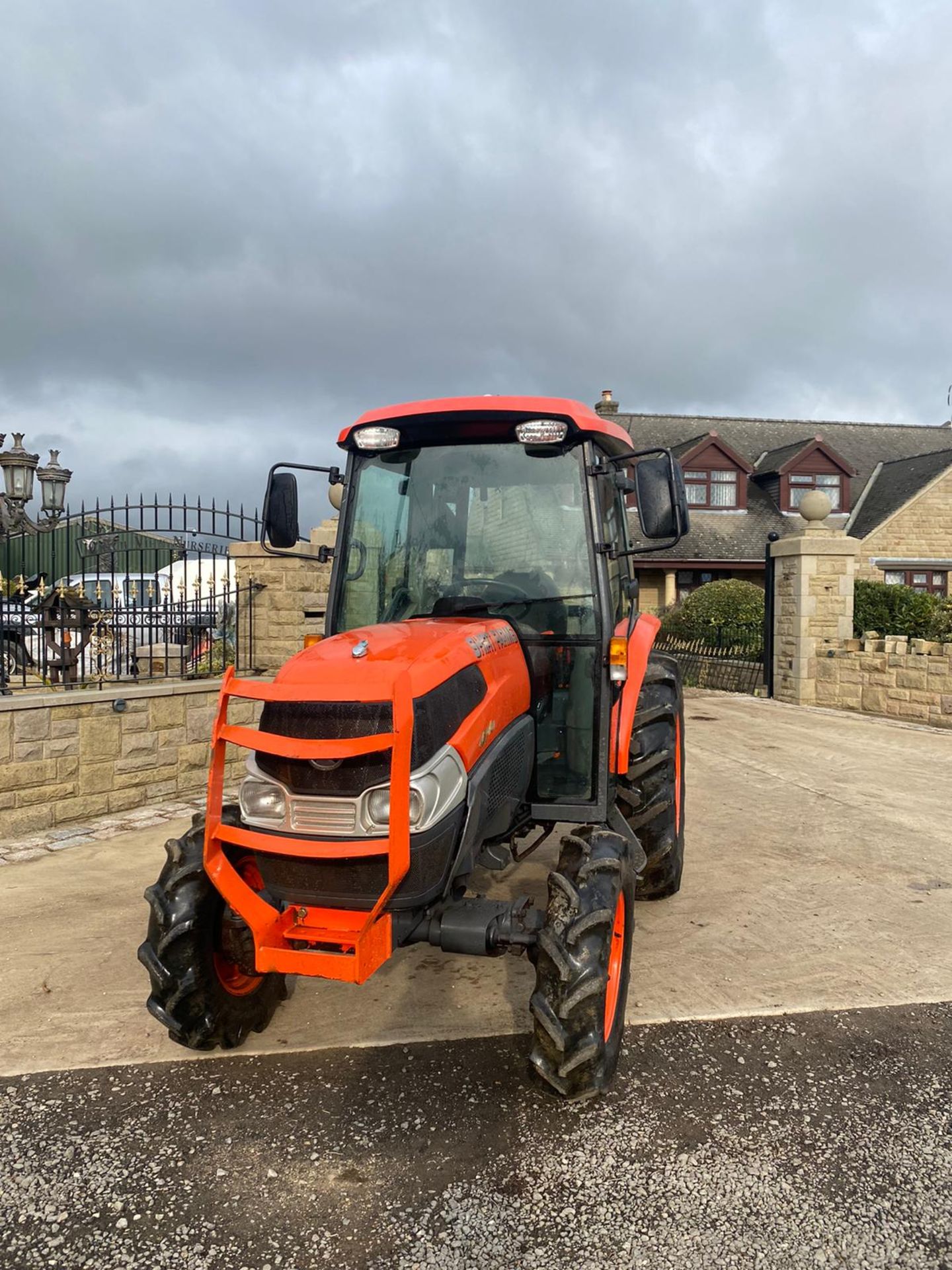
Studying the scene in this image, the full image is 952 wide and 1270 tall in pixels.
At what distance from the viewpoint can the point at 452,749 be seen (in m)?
2.53

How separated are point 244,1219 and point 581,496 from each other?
2.63 m

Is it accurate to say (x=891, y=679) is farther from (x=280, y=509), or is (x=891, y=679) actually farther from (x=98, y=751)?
(x=280, y=509)

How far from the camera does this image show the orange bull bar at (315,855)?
2285 millimetres

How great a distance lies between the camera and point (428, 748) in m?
2.44

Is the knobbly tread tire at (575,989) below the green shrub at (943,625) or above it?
below

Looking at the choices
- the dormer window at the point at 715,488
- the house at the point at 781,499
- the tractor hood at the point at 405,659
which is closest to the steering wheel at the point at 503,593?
the tractor hood at the point at 405,659

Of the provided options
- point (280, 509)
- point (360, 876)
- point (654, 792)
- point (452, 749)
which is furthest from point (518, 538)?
point (360, 876)

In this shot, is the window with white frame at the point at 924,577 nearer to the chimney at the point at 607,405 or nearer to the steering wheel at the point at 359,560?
the chimney at the point at 607,405

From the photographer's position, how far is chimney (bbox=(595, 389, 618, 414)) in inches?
1014

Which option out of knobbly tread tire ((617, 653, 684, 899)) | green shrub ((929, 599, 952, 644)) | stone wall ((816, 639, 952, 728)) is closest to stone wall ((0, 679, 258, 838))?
knobbly tread tire ((617, 653, 684, 899))

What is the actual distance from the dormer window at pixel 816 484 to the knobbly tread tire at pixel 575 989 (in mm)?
23538

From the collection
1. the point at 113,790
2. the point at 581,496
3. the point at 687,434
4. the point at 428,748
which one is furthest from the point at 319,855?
the point at 687,434

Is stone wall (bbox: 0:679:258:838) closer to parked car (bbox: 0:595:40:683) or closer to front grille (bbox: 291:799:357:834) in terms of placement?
parked car (bbox: 0:595:40:683)

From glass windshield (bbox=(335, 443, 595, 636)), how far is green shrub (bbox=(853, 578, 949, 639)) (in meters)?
10.4
